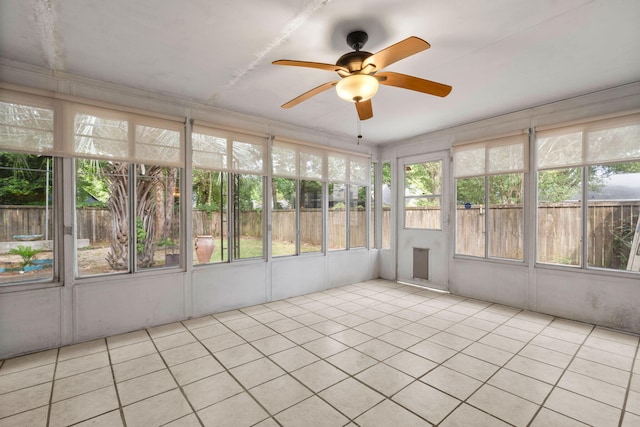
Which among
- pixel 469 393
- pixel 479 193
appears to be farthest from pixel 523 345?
pixel 479 193

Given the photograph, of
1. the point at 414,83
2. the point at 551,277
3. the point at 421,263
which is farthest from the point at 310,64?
the point at 421,263

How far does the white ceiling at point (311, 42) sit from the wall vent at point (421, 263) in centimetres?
277

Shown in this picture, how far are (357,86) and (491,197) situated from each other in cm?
341

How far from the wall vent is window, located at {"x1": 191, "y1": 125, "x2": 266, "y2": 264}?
9.42ft

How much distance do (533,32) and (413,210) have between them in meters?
3.58

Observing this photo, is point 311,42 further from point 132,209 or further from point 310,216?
point 310,216

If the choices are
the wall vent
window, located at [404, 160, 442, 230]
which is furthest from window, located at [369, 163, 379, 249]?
the wall vent

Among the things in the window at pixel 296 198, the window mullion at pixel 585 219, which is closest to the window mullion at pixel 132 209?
the window at pixel 296 198

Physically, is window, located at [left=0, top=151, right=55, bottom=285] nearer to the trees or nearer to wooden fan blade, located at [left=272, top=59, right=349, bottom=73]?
the trees

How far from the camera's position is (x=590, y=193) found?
3.79m

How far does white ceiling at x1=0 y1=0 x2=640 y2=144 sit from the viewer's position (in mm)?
2102

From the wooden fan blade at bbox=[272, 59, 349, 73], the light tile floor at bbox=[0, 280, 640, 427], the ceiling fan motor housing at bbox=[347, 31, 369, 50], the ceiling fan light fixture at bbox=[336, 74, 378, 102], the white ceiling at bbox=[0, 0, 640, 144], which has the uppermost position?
the white ceiling at bbox=[0, 0, 640, 144]

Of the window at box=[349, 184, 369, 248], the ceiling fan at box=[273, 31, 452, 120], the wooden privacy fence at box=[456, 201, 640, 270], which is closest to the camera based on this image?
the ceiling fan at box=[273, 31, 452, 120]

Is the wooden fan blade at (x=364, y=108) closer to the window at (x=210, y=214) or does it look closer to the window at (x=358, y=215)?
the window at (x=210, y=214)
